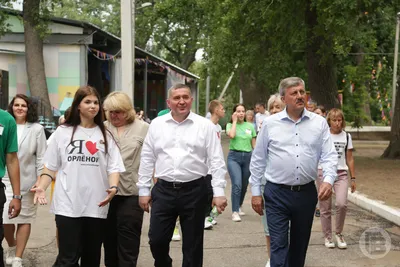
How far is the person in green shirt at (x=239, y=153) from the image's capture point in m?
10.3

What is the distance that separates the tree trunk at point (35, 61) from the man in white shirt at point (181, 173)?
19.0 metres

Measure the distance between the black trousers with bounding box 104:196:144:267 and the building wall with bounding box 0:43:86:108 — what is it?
19060mm

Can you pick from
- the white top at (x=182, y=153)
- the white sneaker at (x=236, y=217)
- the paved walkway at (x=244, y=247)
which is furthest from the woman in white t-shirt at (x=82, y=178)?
the white sneaker at (x=236, y=217)

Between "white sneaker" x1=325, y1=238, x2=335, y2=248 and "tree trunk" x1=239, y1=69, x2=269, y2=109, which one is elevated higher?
"tree trunk" x1=239, y1=69, x2=269, y2=109

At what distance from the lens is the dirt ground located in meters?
13.0

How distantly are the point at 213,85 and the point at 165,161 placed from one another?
6597 centimetres

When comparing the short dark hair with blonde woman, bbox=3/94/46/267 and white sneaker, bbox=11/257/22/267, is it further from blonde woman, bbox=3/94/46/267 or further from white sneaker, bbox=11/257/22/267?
white sneaker, bbox=11/257/22/267

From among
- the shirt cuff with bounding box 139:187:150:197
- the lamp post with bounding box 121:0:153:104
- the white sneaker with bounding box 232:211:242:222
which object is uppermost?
the lamp post with bounding box 121:0:153:104

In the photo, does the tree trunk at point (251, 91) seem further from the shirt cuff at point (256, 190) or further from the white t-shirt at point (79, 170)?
the white t-shirt at point (79, 170)

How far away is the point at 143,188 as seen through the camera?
18.7 ft

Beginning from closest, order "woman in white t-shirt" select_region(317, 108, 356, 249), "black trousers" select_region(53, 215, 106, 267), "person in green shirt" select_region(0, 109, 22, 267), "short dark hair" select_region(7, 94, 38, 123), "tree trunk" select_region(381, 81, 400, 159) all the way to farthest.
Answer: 1. "person in green shirt" select_region(0, 109, 22, 267)
2. "black trousers" select_region(53, 215, 106, 267)
3. "short dark hair" select_region(7, 94, 38, 123)
4. "woman in white t-shirt" select_region(317, 108, 356, 249)
5. "tree trunk" select_region(381, 81, 400, 159)

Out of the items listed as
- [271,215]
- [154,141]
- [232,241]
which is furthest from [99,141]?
[232,241]

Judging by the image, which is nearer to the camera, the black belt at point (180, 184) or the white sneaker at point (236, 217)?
the black belt at point (180, 184)

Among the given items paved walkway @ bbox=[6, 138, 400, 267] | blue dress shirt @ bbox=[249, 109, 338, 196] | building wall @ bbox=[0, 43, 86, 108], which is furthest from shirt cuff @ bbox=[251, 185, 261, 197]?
building wall @ bbox=[0, 43, 86, 108]
